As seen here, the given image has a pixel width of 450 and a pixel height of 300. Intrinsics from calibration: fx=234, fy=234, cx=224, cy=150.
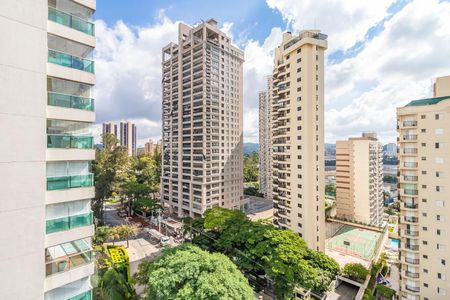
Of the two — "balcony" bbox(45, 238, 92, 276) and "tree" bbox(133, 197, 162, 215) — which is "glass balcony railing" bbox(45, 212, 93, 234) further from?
"tree" bbox(133, 197, 162, 215)

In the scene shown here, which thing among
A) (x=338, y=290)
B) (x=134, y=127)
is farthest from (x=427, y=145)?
(x=134, y=127)

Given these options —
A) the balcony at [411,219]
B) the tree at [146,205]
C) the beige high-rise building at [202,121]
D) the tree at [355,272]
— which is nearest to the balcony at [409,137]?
the balcony at [411,219]

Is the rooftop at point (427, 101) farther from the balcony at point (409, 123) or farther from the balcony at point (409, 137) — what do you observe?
the balcony at point (409, 137)

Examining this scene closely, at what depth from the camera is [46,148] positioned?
7.18 m

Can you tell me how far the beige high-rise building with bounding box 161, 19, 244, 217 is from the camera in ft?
126

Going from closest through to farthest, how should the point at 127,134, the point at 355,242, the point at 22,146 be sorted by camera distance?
the point at 22,146
the point at 355,242
the point at 127,134

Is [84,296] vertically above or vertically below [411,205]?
below

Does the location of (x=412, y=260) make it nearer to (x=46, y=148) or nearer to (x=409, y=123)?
(x=409, y=123)

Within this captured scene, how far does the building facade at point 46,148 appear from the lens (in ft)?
21.2

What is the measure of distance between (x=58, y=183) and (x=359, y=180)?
45.3 m

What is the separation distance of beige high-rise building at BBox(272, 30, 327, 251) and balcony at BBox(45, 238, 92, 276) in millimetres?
21538

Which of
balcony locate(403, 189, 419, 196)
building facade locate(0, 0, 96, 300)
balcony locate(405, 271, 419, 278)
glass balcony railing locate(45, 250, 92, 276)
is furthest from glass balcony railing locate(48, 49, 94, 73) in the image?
balcony locate(405, 271, 419, 278)

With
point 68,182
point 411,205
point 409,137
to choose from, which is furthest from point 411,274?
point 68,182

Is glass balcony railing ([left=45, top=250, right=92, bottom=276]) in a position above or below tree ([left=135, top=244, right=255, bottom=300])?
above
